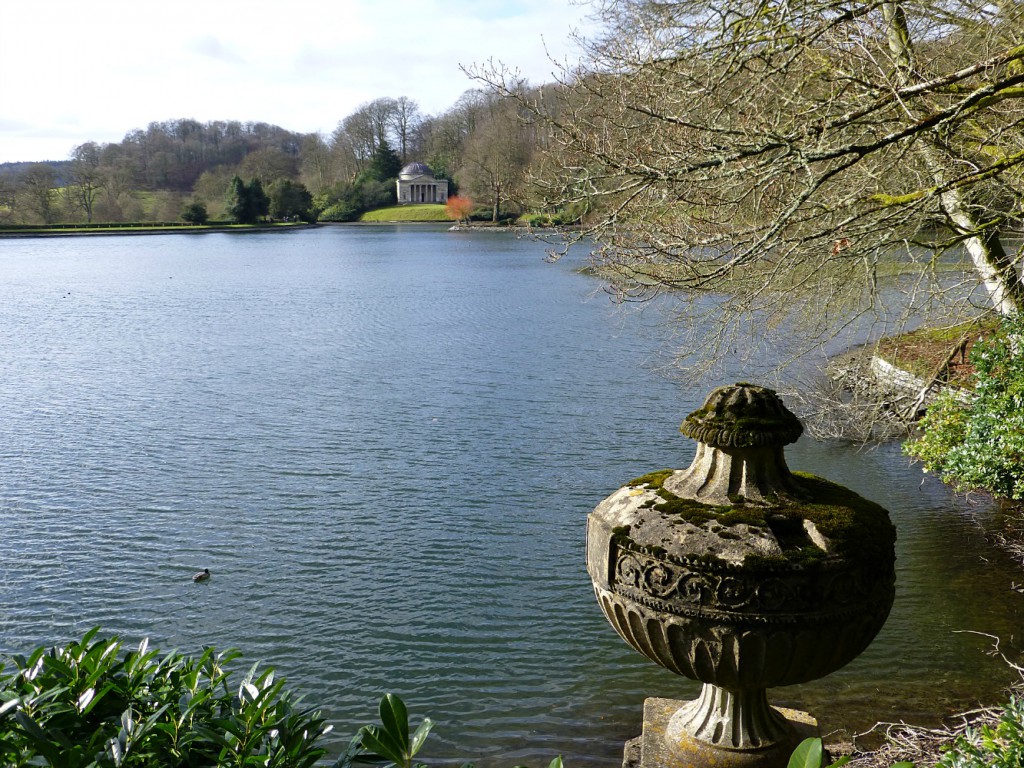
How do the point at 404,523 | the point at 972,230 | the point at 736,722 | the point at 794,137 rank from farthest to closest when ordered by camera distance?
1. the point at 404,523
2. the point at 972,230
3. the point at 794,137
4. the point at 736,722

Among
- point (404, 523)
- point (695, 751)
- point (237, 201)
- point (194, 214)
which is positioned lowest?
point (404, 523)

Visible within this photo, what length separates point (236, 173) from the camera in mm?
94000

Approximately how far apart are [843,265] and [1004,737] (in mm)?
7752

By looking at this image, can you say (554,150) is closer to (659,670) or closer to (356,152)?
(659,670)

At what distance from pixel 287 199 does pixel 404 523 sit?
3248 inches

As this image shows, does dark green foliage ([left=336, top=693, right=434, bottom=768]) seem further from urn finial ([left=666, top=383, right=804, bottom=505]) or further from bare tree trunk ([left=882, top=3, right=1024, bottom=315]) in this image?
bare tree trunk ([left=882, top=3, right=1024, bottom=315])

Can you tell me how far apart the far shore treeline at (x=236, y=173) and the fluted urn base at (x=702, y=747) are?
54704 millimetres

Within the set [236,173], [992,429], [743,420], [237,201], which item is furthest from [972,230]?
[236,173]

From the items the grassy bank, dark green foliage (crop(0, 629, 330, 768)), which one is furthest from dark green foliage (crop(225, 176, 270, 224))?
dark green foliage (crop(0, 629, 330, 768))

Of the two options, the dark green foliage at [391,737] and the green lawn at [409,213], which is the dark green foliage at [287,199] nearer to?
the green lawn at [409,213]

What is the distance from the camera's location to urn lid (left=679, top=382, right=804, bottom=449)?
3.72m

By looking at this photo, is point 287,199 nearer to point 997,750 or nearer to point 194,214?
point 194,214

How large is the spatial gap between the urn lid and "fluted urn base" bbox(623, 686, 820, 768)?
3.85 feet

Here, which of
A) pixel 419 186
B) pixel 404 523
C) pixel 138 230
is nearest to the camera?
pixel 404 523
